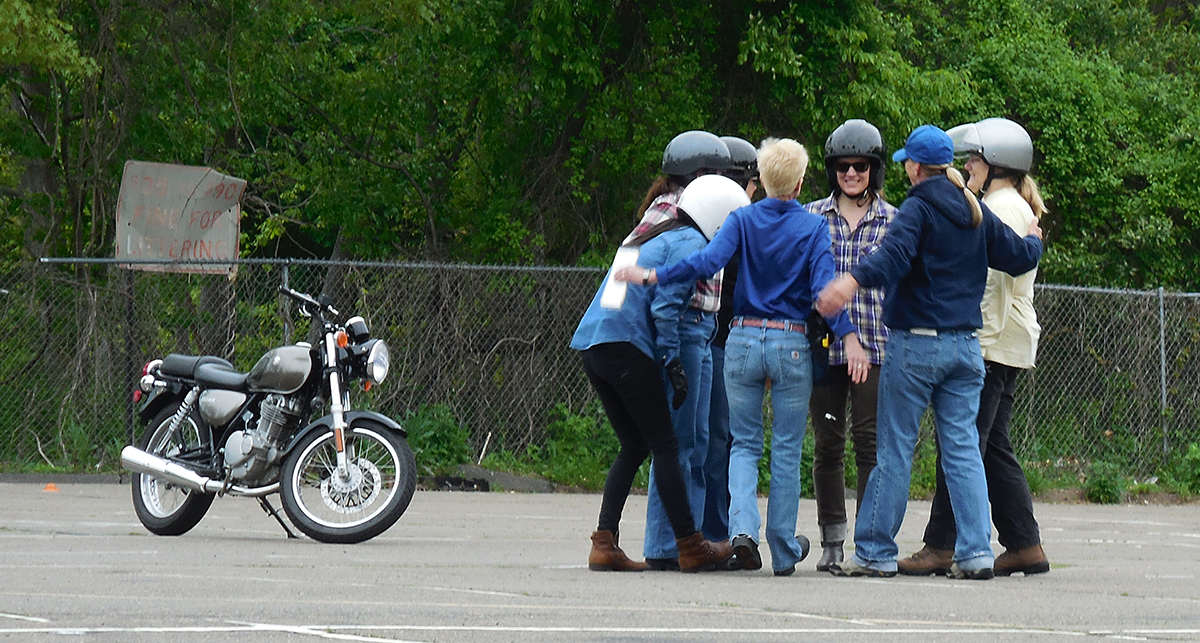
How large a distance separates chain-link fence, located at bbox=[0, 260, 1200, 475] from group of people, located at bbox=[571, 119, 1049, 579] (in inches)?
254

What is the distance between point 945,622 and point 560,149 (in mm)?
13105

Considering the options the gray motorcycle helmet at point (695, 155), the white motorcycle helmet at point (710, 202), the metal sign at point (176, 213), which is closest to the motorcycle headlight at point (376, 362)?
the gray motorcycle helmet at point (695, 155)

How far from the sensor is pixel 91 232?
16516 mm

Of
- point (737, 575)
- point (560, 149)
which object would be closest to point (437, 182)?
point (560, 149)

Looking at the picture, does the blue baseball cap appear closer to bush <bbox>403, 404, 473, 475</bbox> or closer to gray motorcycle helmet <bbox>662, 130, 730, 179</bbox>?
gray motorcycle helmet <bbox>662, 130, 730, 179</bbox>

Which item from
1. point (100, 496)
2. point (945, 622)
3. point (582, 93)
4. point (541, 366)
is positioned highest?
point (582, 93)

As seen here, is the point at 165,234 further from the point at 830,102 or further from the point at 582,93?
the point at 830,102

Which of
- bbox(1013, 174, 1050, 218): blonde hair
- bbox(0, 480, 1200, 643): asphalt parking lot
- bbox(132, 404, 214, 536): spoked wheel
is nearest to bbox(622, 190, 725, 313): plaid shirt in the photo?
bbox(0, 480, 1200, 643): asphalt parking lot

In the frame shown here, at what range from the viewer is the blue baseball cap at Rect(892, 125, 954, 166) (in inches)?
291

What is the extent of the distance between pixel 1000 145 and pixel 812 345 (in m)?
1.37

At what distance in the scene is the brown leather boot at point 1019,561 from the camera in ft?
25.5

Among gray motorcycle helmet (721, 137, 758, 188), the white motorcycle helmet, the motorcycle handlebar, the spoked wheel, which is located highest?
gray motorcycle helmet (721, 137, 758, 188)

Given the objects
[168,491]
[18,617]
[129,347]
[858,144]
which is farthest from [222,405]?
[129,347]

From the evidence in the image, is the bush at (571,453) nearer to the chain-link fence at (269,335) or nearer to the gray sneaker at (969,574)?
the chain-link fence at (269,335)
